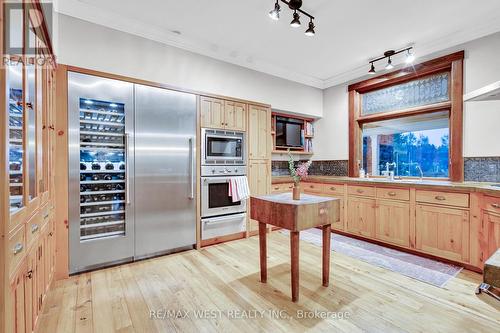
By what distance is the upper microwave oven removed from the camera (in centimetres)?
331

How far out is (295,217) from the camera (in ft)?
6.20

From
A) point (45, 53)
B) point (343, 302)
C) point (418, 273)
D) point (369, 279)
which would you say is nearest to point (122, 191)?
point (45, 53)

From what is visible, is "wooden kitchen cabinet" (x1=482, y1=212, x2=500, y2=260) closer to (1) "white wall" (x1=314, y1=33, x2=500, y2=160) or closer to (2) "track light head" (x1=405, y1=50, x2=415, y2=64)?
(1) "white wall" (x1=314, y1=33, x2=500, y2=160)

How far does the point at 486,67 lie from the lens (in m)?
2.94

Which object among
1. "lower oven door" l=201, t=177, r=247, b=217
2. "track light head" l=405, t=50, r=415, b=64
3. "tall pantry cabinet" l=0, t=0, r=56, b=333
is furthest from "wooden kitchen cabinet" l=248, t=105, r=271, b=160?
"tall pantry cabinet" l=0, t=0, r=56, b=333

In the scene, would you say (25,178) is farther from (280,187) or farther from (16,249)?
(280,187)

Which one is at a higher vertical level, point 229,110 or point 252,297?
point 229,110

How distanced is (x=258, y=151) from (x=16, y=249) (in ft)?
10.1

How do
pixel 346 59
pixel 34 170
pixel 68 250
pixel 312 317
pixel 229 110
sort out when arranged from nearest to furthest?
pixel 34 170 → pixel 312 317 → pixel 68 250 → pixel 229 110 → pixel 346 59

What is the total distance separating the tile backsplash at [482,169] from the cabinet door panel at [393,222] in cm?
87

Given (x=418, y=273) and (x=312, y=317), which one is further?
(x=418, y=273)

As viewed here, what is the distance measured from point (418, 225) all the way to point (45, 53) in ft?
13.8

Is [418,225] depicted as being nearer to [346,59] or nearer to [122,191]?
[346,59]

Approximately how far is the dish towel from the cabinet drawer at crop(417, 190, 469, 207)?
7.41ft
